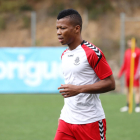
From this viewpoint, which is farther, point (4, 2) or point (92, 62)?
point (4, 2)

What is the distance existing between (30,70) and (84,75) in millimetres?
12457

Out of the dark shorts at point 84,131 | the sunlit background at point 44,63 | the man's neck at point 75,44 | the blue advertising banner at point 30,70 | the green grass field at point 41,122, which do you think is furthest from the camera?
the blue advertising banner at point 30,70

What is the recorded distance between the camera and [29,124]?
8.16 meters

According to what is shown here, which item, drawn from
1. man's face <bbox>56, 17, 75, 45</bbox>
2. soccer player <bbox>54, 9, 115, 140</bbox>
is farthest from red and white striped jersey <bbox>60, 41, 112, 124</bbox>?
man's face <bbox>56, 17, 75, 45</bbox>

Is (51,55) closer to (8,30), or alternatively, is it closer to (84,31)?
(84,31)

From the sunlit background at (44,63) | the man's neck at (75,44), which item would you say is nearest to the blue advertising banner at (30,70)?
the sunlit background at (44,63)

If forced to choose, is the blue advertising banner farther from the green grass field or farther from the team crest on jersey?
the team crest on jersey

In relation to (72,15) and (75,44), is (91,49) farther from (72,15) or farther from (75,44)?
(72,15)

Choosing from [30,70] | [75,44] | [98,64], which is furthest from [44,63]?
[98,64]

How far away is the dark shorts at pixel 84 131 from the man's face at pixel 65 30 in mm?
939

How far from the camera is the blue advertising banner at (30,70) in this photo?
1570 cm

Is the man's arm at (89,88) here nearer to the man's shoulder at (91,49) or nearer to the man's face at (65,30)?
the man's shoulder at (91,49)

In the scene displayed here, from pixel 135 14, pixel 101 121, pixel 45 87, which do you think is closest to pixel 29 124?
pixel 101 121

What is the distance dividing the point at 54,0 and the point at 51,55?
13390 mm
